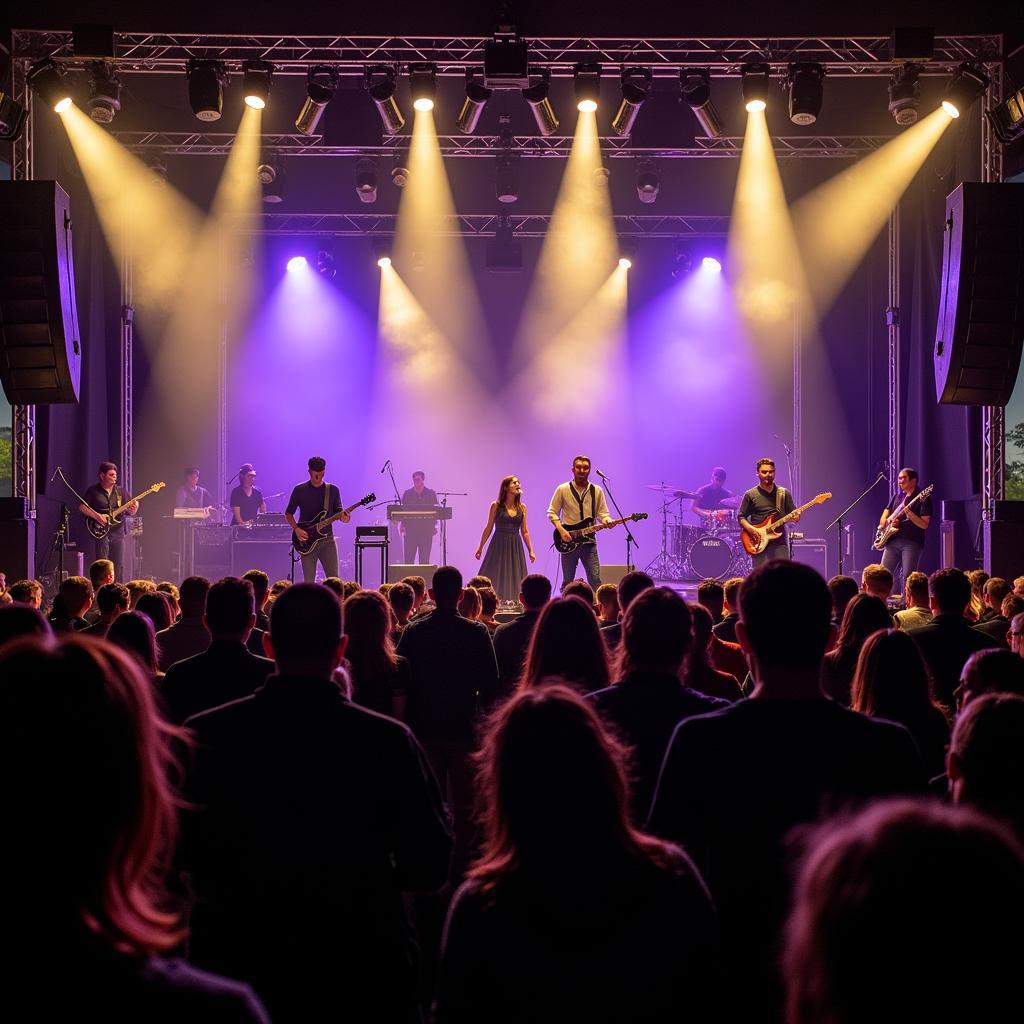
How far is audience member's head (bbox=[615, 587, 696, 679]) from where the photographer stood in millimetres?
3053

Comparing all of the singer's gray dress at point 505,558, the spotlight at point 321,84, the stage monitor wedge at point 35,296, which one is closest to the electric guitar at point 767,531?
the singer's gray dress at point 505,558

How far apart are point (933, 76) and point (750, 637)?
1143 centimetres

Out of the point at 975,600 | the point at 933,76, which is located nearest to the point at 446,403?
the point at 933,76

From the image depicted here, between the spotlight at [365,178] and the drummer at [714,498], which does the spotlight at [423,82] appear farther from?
the drummer at [714,498]

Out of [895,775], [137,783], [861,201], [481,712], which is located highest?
[861,201]

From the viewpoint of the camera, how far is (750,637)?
240 centimetres

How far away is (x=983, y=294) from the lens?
9539mm

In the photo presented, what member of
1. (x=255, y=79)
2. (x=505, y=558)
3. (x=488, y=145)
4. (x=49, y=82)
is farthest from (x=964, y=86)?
(x=49, y=82)

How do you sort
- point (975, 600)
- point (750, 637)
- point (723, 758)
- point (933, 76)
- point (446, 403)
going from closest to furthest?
point (723, 758) < point (750, 637) < point (975, 600) < point (933, 76) < point (446, 403)

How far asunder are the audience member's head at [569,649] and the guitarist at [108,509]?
993 cm

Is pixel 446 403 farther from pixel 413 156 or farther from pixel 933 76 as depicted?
pixel 933 76

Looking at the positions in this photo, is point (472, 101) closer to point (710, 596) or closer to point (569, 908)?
point (710, 596)

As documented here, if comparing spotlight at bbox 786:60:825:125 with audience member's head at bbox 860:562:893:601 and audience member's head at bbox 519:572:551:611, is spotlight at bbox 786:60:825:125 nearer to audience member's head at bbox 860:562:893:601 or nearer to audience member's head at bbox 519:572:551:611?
audience member's head at bbox 860:562:893:601

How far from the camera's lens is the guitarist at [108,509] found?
12.7 m
